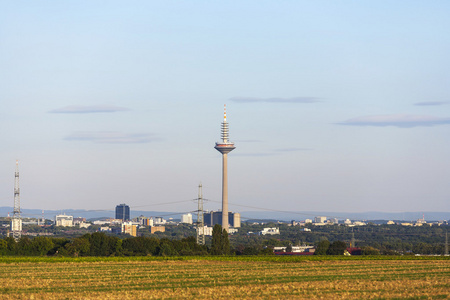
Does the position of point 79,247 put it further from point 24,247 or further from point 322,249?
point 322,249

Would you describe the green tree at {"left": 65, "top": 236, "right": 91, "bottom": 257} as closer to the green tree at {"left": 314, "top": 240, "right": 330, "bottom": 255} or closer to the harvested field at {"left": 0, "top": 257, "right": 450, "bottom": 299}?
the green tree at {"left": 314, "top": 240, "right": 330, "bottom": 255}

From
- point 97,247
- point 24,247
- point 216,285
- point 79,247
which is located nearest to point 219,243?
point 97,247

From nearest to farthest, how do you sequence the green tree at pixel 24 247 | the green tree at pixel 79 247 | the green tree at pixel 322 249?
the green tree at pixel 24 247
the green tree at pixel 79 247
the green tree at pixel 322 249

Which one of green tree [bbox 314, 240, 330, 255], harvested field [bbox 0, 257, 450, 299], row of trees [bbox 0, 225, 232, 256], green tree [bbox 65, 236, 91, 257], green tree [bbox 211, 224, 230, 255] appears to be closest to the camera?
harvested field [bbox 0, 257, 450, 299]

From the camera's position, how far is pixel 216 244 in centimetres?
15888

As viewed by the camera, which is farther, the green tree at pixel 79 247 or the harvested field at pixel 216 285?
the green tree at pixel 79 247

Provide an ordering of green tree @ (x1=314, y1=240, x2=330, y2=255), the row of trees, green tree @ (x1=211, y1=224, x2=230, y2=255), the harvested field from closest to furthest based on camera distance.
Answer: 1. the harvested field
2. the row of trees
3. green tree @ (x1=211, y1=224, x2=230, y2=255)
4. green tree @ (x1=314, y1=240, x2=330, y2=255)

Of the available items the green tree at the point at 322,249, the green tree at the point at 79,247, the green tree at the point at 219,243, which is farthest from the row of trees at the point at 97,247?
the green tree at the point at 322,249

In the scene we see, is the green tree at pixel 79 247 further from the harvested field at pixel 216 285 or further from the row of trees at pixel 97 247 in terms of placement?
the harvested field at pixel 216 285

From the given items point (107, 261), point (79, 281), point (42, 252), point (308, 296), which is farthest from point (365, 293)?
point (42, 252)

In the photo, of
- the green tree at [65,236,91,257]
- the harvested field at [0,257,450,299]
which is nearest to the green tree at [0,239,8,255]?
the green tree at [65,236,91,257]

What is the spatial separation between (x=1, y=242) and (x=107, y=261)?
49.3 meters

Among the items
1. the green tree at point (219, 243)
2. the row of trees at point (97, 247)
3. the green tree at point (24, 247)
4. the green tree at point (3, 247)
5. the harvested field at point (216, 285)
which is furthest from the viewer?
the green tree at point (219, 243)

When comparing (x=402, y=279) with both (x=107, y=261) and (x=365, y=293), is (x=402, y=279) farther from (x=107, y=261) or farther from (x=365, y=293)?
(x=107, y=261)
